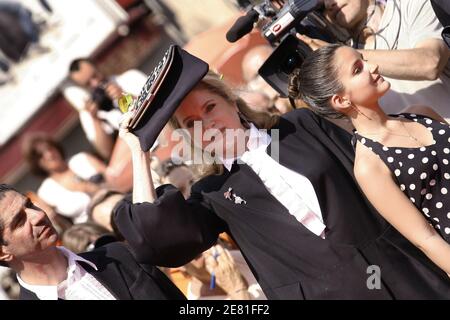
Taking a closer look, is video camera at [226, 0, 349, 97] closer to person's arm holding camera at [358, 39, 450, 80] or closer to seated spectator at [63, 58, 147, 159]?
person's arm holding camera at [358, 39, 450, 80]

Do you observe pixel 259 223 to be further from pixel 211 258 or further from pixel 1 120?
pixel 1 120

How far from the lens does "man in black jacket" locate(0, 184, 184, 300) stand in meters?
2.08

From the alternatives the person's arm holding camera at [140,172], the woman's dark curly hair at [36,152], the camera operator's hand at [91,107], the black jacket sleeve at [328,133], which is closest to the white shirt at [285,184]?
the black jacket sleeve at [328,133]

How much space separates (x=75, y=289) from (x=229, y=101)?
79 centimetres

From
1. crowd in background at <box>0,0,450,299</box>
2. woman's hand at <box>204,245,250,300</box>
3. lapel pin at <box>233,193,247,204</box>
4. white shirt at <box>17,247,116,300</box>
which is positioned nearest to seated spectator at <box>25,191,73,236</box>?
crowd in background at <box>0,0,450,299</box>

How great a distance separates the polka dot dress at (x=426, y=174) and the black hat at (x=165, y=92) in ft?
1.79

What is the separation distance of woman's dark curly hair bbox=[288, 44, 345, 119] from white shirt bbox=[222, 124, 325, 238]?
20 cm

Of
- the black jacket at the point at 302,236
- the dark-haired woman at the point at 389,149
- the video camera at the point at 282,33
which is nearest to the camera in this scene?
the dark-haired woman at the point at 389,149

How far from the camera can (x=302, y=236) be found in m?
2.00

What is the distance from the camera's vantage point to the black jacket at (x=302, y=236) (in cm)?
196

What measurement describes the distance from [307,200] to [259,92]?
1375mm

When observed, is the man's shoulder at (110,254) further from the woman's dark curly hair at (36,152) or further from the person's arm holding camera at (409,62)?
the woman's dark curly hair at (36,152)
